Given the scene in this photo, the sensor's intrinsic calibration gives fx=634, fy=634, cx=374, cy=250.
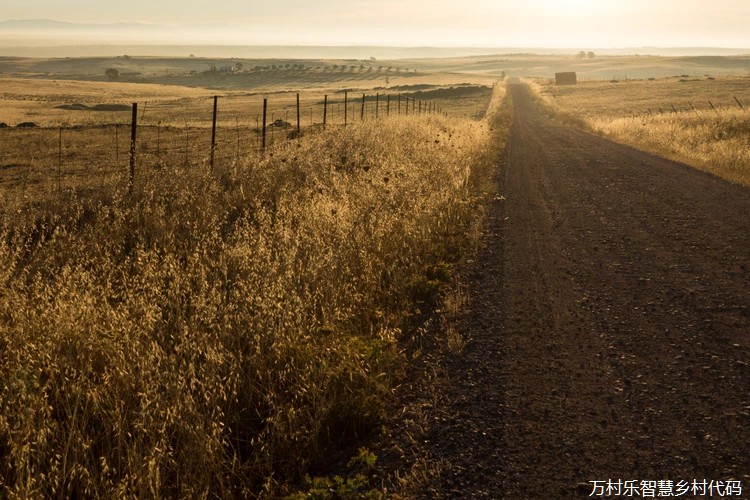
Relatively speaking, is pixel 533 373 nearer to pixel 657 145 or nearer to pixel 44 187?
pixel 44 187

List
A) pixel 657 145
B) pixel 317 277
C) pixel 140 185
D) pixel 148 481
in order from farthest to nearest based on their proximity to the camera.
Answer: pixel 657 145
pixel 140 185
pixel 317 277
pixel 148 481

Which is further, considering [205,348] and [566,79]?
[566,79]

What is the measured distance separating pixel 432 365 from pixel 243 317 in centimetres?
166

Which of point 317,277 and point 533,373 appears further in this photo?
point 317,277

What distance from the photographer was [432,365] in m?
5.41

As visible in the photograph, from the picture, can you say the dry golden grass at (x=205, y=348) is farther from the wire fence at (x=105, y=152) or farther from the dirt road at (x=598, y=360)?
the wire fence at (x=105, y=152)

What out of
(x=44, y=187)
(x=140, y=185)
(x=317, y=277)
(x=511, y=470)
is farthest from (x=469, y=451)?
(x=44, y=187)

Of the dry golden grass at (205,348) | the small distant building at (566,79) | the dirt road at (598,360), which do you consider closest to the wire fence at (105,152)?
the dry golden grass at (205,348)

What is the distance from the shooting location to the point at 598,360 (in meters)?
5.42

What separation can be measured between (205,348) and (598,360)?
3.29 metres

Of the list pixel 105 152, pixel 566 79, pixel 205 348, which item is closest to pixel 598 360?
pixel 205 348

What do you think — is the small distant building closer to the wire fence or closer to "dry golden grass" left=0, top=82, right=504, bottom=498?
the wire fence

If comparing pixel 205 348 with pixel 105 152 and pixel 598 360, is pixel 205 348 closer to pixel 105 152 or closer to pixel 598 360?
pixel 598 360

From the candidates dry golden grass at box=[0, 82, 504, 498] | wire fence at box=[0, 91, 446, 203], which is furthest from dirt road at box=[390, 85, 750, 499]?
wire fence at box=[0, 91, 446, 203]
